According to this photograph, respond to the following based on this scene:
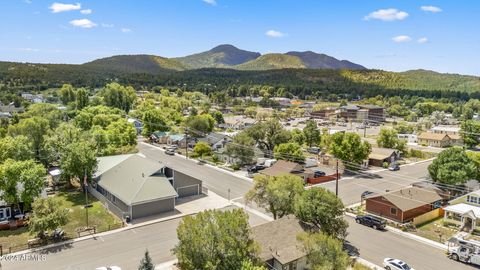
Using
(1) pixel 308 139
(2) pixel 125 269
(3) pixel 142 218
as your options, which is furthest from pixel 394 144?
(2) pixel 125 269

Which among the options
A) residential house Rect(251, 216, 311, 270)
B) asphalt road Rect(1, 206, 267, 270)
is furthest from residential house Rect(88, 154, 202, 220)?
residential house Rect(251, 216, 311, 270)

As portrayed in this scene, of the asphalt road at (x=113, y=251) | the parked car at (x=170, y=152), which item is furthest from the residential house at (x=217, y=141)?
the asphalt road at (x=113, y=251)

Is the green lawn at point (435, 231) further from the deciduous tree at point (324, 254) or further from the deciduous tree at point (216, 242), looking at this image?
the deciduous tree at point (216, 242)

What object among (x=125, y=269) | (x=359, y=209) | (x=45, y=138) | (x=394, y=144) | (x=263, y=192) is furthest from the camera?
(x=394, y=144)

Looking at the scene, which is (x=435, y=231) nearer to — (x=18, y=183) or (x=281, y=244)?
(x=281, y=244)

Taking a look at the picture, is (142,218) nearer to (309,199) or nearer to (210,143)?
(309,199)

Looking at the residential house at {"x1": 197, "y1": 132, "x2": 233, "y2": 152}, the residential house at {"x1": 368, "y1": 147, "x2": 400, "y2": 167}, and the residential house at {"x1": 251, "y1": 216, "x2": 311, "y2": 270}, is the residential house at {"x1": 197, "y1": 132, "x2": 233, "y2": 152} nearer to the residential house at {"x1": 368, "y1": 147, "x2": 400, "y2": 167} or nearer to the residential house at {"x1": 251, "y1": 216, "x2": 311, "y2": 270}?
the residential house at {"x1": 368, "y1": 147, "x2": 400, "y2": 167}
